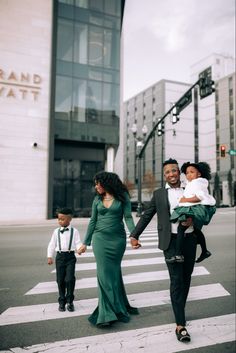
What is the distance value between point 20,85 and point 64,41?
2.39 ft

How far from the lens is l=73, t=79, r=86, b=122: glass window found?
3057 millimetres

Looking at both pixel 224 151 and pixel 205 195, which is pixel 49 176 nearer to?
pixel 205 195

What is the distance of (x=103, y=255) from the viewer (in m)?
2.52

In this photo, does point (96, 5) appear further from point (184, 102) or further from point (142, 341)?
point (142, 341)

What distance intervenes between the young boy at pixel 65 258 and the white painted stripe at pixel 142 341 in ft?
0.96

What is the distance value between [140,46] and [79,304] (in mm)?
2203

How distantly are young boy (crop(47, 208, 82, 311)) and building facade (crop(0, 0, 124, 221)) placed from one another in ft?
0.65

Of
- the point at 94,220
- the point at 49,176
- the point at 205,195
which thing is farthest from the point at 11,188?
the point at 205,195

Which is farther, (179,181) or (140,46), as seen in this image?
(140,46)

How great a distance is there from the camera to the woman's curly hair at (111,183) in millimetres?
2027

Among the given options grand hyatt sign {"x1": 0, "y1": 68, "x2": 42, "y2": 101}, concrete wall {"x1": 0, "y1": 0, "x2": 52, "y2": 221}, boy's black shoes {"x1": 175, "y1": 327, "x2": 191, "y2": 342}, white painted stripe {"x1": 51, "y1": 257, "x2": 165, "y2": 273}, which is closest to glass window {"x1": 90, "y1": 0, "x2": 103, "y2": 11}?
concrete wall {"x1": 0, "y1": 0, "x2": 52, "y2": 221}

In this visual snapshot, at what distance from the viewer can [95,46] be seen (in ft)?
10.3

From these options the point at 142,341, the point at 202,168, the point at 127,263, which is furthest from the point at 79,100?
the point at 127,263

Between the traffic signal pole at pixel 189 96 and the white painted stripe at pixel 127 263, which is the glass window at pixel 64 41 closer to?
the traffic signal pole at pixel 189 96
